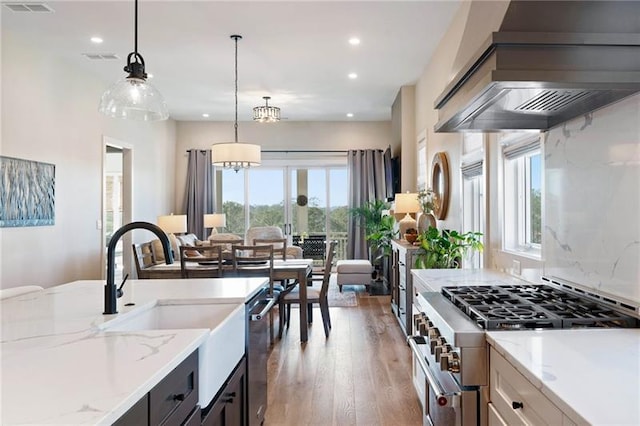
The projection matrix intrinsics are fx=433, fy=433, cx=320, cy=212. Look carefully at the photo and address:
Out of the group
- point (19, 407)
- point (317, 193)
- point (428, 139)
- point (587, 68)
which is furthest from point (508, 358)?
point (317, 193)

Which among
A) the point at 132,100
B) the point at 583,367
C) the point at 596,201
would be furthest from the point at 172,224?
the point at 583,367

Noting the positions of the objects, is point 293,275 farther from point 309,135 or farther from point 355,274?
point 309,135

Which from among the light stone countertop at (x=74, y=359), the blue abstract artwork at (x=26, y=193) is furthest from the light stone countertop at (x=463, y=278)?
the blue abstract artwork at (x=26, y=193)

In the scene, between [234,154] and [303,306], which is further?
[234,154]

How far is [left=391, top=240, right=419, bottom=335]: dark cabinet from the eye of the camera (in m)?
4.33

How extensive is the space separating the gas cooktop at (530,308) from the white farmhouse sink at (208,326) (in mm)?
970

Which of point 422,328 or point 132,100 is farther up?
point 132,100

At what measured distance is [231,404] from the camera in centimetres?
186

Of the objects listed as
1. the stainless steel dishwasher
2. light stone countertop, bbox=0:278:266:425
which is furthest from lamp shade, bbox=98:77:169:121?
the stainless steel dishwasher

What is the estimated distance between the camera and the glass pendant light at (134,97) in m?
2.40

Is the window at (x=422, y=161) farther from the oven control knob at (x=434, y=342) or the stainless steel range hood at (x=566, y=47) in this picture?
the stainless steel range hood at (x=566, y=47)

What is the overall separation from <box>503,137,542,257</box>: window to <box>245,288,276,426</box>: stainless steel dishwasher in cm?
168

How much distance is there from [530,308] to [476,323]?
11.9 inches

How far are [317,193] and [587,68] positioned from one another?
799 cm
